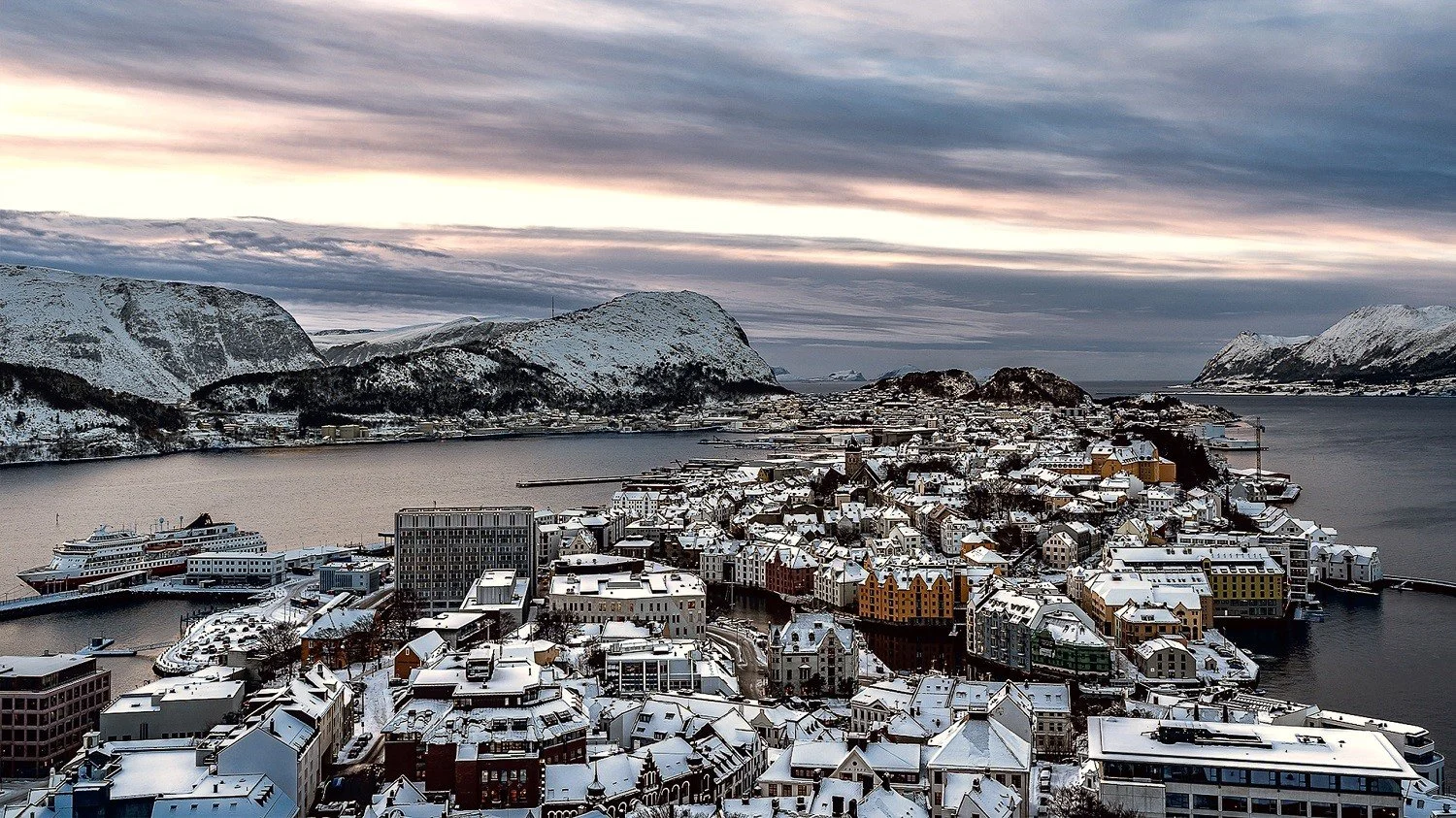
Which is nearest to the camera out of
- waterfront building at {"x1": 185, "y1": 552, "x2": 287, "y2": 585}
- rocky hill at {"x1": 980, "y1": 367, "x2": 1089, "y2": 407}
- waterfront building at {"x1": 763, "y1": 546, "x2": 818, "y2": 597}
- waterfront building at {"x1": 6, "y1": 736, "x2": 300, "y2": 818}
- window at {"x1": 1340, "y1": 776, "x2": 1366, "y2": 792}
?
window at {"x1": 1340, "y1": 776, "x2": 1366, "y2": 792}

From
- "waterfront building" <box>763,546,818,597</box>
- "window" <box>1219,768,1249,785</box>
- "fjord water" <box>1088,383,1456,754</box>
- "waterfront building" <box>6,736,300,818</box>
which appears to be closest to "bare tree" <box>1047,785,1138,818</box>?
"window" <box>1219,768,1249,785</box>

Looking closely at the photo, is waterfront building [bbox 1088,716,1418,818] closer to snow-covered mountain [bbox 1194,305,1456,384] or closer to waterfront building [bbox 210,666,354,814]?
waterfront building [bbox 210,666,354,814]

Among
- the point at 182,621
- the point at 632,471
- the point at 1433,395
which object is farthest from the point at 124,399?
the point at 1433,395

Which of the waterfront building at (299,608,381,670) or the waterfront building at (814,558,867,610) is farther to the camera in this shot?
the waterfront building at (814,558,867,610)

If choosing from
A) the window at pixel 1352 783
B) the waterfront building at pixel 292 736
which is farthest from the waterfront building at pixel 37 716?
the window at pixel 1352 783

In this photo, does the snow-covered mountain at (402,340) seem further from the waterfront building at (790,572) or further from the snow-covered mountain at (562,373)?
the waterfront building at (790,572)

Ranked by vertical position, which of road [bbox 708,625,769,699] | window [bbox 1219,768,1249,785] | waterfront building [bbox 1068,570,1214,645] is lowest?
road [bbox 708,625,769,699]

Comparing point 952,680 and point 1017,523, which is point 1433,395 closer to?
point 1017,523
